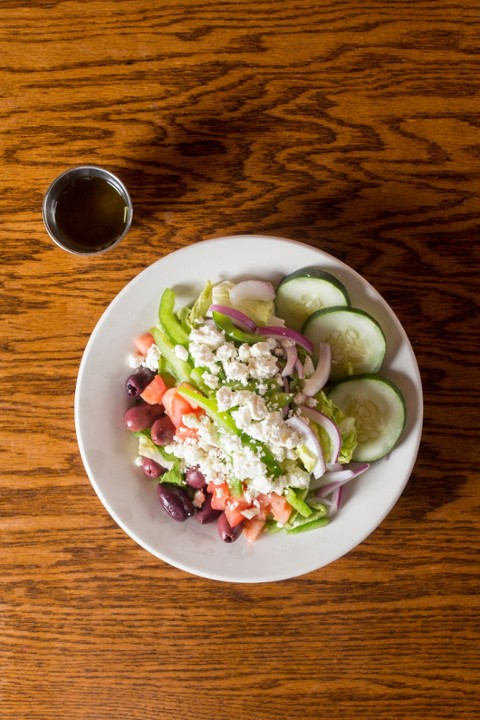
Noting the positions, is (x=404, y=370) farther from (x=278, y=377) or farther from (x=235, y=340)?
(x=235, y=340)

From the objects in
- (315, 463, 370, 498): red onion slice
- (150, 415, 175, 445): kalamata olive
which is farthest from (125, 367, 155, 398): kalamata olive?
(315, 463, 370, 498): red onion slice

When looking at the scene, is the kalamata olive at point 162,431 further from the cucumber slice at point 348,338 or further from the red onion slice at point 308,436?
the cucumber slice at point 348,338

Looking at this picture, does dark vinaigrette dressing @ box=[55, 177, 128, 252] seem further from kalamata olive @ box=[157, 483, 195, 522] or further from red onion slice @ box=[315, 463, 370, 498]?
red onion slice @ box=[315, 463, 370, 498]

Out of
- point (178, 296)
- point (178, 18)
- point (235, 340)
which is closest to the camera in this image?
point (235, 340)

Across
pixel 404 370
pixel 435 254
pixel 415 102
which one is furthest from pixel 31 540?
pixel 415 102

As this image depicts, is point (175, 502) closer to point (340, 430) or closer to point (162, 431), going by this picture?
point (162, 431)
